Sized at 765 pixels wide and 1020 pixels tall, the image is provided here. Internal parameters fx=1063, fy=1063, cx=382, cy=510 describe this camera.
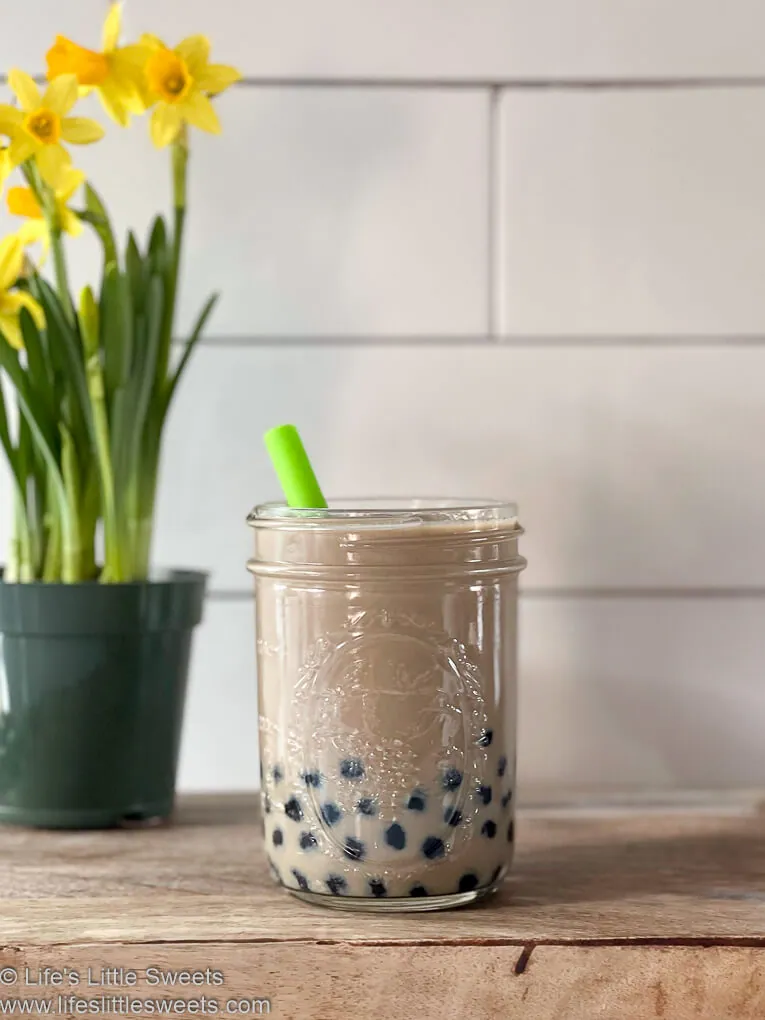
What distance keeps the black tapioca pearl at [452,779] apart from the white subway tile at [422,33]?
0.53 m

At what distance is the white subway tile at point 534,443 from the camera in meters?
0.80

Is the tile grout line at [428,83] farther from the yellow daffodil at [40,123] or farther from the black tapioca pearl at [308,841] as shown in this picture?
the black tapioca pearl at [308,841]

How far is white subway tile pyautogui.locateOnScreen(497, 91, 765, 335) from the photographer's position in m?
0.80

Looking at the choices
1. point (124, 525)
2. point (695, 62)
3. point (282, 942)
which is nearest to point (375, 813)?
point (282, 942)

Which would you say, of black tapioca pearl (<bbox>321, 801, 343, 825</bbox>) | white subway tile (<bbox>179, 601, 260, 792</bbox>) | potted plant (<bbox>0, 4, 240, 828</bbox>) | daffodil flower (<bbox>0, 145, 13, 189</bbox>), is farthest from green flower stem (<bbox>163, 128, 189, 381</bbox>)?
black tapioca pearl (<bbox>321, 801, 343, 825</bbox>)

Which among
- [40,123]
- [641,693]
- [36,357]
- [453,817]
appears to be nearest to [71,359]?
[36,357]

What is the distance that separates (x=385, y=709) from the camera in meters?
0.50

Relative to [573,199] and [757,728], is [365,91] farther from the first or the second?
[757,728]

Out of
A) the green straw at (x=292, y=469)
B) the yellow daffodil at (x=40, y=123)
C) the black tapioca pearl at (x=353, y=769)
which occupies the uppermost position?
the yellow daffodil at (x=40, y=123)

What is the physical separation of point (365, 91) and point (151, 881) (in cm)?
57

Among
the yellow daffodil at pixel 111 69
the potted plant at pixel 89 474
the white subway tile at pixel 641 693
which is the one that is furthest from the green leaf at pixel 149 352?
the white subway tile at pixel 641 693

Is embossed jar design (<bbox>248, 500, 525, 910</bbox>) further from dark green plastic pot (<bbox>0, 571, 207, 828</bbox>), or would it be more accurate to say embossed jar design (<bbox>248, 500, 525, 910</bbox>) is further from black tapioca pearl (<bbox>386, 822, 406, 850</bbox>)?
dark green plastic pot (<bbox>0, 571, 207, 828</bbox>)

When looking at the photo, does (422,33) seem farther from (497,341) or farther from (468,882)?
(468,882)

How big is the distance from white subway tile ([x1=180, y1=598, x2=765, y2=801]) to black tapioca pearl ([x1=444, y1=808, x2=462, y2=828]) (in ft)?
1.01
